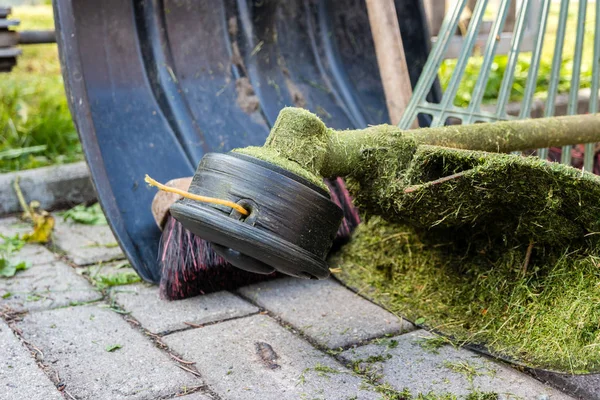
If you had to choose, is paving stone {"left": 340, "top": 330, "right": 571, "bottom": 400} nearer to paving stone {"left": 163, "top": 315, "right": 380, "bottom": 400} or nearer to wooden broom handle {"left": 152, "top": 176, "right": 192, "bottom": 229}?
paving stone {"left": 163, "top": 315, "right": 380, "bottom": 400}

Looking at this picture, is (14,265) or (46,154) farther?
(46,154)

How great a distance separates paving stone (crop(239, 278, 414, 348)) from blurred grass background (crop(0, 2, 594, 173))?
1384mm

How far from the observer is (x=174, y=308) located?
194cm

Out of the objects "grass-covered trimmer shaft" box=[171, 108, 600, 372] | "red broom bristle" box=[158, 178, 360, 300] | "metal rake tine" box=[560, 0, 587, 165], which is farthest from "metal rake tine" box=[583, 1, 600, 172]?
"red broom bristle" box=[158, 178, 360, 300]

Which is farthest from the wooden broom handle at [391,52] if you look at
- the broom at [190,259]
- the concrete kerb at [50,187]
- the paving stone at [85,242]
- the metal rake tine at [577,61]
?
the concrete kerb at [50,187]

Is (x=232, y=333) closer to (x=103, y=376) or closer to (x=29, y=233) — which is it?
(x=103, y=376)

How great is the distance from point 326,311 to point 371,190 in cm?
39

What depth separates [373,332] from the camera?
1.78 m

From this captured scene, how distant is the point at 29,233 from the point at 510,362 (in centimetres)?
167

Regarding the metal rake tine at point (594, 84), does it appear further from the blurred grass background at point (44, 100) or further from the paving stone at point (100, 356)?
the paving stone at point (100, 356)

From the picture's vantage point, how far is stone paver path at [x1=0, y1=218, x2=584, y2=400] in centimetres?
150

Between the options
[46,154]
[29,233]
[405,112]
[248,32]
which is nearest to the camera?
[405,112]

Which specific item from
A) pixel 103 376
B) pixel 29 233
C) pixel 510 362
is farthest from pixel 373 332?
pixel 29 233

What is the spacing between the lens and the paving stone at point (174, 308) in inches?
73.0
